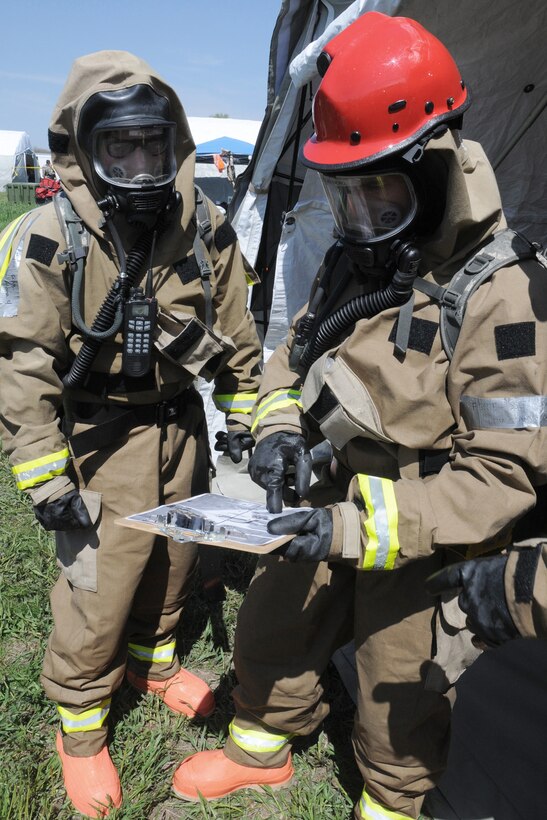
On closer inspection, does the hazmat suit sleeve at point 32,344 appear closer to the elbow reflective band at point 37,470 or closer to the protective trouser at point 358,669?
the elbow reflective band at point 37,470

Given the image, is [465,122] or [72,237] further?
[465,122]

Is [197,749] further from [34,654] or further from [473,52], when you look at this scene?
[473,52]

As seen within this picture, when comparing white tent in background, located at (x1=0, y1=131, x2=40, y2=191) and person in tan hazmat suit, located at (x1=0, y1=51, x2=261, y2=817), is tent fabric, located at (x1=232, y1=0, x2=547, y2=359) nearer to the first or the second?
person in tan hazmat suit, located at (x1=0, y1=51, x2=261, y2=817)

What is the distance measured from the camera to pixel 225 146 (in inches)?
1060

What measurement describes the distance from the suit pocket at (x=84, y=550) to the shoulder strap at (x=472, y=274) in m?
1.47

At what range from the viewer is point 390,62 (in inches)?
73.2

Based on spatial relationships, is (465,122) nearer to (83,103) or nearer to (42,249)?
(83,103)

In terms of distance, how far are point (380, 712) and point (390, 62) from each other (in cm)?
194

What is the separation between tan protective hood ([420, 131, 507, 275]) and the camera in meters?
1.79

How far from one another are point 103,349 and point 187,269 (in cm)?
46

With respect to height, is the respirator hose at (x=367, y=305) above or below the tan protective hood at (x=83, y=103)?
below

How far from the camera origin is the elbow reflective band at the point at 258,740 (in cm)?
251

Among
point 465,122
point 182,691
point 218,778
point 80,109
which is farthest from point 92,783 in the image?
point 465,122

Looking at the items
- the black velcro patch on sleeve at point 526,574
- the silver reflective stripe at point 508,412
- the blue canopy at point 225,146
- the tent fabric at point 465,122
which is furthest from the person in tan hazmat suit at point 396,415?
the blue canopy at point 225,146
